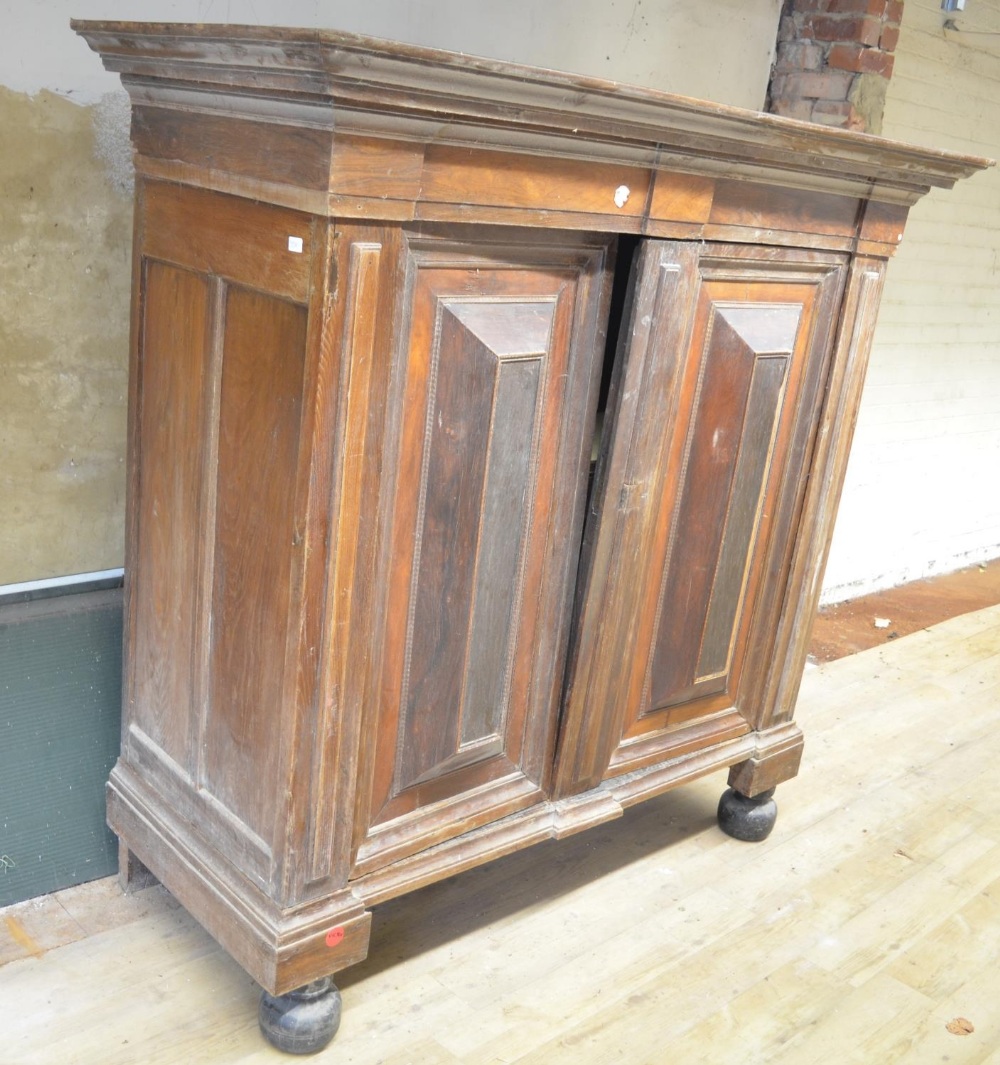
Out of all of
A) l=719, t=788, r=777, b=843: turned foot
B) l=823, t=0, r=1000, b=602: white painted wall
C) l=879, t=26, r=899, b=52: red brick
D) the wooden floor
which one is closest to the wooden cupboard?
the wooden floor

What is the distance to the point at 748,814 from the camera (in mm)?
2666

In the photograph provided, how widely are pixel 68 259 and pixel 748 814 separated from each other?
6.06 feet

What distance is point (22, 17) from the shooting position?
1872mm

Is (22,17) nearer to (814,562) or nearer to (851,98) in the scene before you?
(814,562)

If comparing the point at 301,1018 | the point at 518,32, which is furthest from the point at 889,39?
the point at 301,1018

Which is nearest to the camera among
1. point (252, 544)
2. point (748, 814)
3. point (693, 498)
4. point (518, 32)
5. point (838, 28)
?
point (252, 544)

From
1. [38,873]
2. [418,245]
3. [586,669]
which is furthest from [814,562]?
[38,873]

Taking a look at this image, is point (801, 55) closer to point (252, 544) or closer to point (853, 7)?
point (853, 7)

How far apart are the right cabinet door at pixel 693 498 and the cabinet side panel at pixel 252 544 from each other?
0.60m

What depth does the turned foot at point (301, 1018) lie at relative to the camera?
1869 mm

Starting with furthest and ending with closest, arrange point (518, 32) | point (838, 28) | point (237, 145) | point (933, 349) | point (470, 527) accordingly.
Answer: point (933, 349)
point (838, 28)
point (518, 32)
point (470, 527)
point (237, 145)

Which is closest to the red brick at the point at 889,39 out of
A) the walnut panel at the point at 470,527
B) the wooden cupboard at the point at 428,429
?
the wooden cupboard at the point at 428,429

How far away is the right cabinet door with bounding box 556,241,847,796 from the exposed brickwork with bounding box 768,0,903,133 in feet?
3.96

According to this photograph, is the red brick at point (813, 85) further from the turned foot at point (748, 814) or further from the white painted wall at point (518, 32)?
the turned foot at point (748, 814)
